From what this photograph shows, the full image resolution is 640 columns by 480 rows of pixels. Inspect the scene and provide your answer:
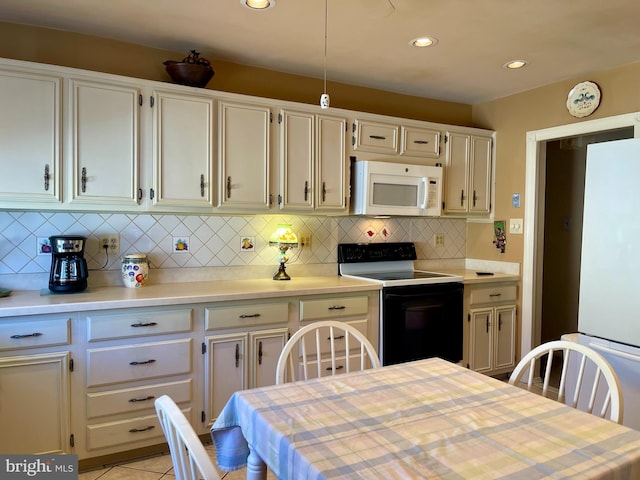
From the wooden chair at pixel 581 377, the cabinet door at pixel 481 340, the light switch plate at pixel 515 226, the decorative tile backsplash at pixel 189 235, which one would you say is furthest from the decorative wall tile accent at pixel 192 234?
the wooden chair at pixel 581 377

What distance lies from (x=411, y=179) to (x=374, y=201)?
0.38 meters

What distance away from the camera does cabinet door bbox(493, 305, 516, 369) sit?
11.7ft

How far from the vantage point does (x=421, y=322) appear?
3.17 metres

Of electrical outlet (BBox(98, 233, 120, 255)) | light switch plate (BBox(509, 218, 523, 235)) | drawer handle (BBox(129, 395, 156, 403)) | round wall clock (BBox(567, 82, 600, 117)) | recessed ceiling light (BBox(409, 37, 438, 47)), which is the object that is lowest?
drawer handle (BBox(129, 395, 156, 403))

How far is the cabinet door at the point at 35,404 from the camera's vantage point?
208 cm

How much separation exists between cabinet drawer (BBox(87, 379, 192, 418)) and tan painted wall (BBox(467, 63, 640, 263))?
8.94 ft

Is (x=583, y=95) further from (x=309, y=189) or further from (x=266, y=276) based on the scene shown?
(x=266, y=276)

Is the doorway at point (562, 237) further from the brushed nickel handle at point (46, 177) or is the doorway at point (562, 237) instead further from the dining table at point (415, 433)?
the brushed nickel handle at point (46, 177)

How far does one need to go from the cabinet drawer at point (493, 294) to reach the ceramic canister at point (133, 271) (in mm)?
2347

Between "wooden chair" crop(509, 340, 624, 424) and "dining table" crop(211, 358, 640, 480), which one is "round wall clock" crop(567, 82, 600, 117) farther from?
"dining table" crop(211, 358, 640, 480)

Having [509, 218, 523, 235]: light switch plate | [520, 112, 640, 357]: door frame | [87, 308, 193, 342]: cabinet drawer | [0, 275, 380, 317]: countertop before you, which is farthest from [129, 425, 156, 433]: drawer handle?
[509, 218, 523, 235]: light switch plate

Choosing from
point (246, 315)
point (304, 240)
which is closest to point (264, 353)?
point (246, 315)

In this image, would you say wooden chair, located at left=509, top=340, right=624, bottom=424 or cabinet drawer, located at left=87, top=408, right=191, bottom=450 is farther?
cabinet drawer, located at left=87, top=408, right=191, bottom=450

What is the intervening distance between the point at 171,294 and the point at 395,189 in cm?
176
